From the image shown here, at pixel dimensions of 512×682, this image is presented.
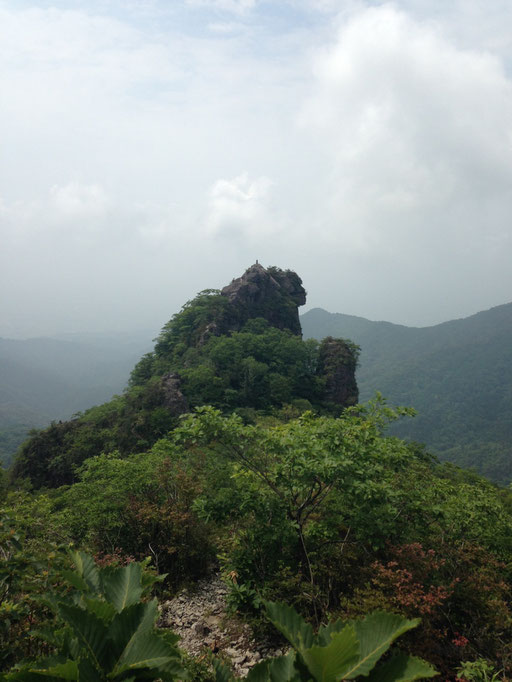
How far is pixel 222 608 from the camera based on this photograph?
7195 millimetres

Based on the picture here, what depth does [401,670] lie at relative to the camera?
6.20ft

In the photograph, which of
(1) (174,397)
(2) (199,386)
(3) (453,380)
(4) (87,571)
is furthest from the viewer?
(3) (453,380)

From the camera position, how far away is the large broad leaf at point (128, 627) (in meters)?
2.05

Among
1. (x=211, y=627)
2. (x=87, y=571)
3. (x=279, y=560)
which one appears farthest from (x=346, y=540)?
(x=87, y=571)

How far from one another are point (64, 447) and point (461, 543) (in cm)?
2689

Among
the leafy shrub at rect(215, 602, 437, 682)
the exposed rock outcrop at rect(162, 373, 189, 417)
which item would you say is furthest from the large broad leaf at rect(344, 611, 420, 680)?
the exposed rock outcrop at rect(162, 373, 189, 417)

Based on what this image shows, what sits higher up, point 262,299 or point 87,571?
point 262,299

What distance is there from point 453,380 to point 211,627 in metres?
138

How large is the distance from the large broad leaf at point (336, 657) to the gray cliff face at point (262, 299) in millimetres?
40204

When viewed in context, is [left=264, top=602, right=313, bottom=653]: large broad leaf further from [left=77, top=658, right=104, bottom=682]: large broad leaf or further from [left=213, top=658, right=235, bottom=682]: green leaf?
[left=77, top=658, right=104, bottom=682]: large broad leaf

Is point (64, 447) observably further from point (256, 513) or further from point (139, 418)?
point (256, 513)

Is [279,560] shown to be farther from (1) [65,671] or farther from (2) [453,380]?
(2) [453,380]

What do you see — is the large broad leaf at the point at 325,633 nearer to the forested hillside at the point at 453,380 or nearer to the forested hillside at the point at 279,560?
the forested hillside at the point at 279,560

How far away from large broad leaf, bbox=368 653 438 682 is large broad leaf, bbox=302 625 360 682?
192 mm
